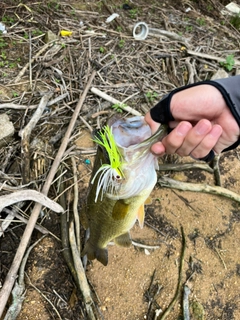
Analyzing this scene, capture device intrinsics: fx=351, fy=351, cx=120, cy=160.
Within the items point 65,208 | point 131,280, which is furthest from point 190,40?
point 131,280

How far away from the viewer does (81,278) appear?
312cm

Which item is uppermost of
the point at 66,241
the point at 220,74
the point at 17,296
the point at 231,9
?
the point at 231,9

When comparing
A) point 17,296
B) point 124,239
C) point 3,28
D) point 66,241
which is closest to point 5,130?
point 66,241

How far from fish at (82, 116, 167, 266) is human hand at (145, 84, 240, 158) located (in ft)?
0.31

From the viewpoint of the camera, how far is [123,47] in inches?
203

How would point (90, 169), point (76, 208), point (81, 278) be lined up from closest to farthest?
point (81, 278) → point (76, 208) → point (90, 169)

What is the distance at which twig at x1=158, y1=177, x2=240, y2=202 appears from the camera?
12.9 feet

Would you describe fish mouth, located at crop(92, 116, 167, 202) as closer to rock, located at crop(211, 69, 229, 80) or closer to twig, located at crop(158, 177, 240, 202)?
twig, located at crop(158, 177, 240, 202)

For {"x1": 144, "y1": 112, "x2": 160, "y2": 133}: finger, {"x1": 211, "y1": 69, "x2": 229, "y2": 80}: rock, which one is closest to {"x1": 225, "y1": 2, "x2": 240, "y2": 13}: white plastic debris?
{"x1": 211, "y1": 69, "x2": 229, "y2": 80}: rock

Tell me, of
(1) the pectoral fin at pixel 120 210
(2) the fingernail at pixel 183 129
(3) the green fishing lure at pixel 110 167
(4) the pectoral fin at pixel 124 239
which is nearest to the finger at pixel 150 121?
→ (2) the fingernail at pixel 183 129

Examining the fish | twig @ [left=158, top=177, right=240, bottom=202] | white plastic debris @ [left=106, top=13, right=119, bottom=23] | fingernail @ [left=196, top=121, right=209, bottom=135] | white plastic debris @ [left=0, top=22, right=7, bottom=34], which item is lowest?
white plastic debris @ [left=0, top=22, right=7, bottom=34]

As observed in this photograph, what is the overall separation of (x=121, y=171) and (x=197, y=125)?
18.9 inches

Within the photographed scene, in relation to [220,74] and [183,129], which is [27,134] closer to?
[183,129]

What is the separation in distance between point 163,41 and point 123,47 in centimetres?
75
